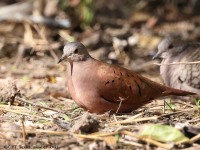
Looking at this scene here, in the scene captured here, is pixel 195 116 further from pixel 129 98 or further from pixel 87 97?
pixel 87 97

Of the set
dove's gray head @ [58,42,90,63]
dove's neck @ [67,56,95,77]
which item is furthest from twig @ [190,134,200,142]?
dove's gray head @ [58,42,90,63]

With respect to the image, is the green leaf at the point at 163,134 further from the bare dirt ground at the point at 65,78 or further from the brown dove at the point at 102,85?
the brown dove at the point at 102,85

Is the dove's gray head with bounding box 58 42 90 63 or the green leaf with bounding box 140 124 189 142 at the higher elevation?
the dove's gray head with bounding box 58 42 90 63

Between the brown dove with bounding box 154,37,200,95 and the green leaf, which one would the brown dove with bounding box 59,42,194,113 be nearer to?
the green leaf

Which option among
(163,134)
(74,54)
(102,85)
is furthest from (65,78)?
(163,134)

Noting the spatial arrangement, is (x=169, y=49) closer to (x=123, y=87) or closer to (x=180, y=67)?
(x=180, y=67)

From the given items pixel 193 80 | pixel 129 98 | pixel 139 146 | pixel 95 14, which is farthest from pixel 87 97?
pixel 95 14

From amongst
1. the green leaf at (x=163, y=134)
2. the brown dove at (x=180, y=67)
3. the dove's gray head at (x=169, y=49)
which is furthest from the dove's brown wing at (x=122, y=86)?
the dove's gray head at (x=169, y=49)
